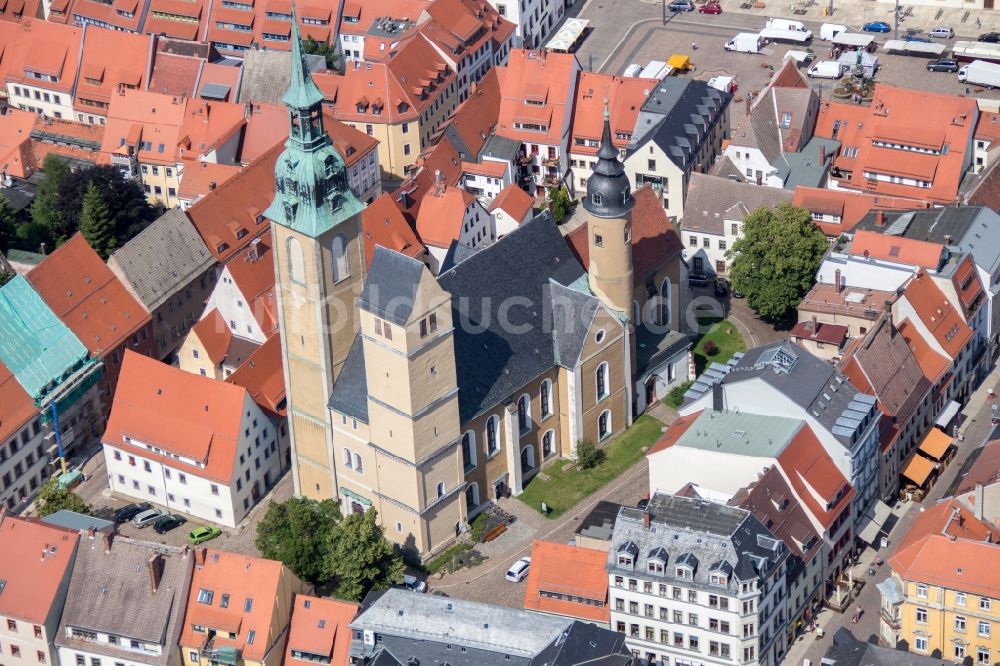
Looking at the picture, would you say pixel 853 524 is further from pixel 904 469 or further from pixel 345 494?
pixel 345 494

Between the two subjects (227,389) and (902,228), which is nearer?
(227,389)

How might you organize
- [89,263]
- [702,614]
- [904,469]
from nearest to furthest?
[702,614] < [904,469] < [89,263]

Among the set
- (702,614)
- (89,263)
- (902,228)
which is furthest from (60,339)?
(902,228)

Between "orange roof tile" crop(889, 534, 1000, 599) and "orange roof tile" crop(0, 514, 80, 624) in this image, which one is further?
"orange roof tile" crop(0, 514, 80, 624)

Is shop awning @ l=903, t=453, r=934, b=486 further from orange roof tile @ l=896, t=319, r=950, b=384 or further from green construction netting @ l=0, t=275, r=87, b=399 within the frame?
green construction netting @ l=0, t=275, r=87, b=399

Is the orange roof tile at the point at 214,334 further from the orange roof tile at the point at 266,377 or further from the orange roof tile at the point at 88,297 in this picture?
the orange roof tile at the point at 88,297

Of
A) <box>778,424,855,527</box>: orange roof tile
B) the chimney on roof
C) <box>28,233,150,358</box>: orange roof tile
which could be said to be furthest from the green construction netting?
<box>778,424,855,527</box>: orange roof tile

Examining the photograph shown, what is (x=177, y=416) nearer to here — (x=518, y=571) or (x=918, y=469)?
(x=518, y=571)
